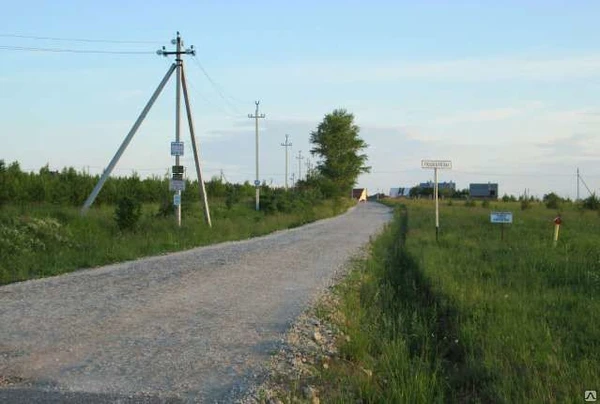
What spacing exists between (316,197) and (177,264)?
49.7 meters

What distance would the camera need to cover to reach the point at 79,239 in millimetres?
18844

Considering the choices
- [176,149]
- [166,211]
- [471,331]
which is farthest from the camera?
[166,211]

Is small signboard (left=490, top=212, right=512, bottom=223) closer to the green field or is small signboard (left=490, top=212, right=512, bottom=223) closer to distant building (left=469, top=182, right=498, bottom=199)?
the green field

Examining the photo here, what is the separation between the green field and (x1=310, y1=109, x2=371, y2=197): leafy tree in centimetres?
6635

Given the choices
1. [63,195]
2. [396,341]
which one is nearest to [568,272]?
[396,341]

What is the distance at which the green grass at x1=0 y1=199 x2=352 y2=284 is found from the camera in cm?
1486

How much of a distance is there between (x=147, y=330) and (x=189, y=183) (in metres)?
42.7

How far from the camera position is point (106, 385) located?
612 cm

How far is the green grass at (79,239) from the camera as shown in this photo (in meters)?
14.9

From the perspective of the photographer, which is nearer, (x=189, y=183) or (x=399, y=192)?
(x=189, y=183)

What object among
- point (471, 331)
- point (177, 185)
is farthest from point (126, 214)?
point (471, 331)

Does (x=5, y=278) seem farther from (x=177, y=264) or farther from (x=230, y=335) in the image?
(x=230, y=335)

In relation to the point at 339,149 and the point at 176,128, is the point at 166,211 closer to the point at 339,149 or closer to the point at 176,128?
the point at 176,128

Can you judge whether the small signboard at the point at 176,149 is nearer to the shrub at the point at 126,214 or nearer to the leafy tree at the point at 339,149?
the shrub at the point at 126,214
